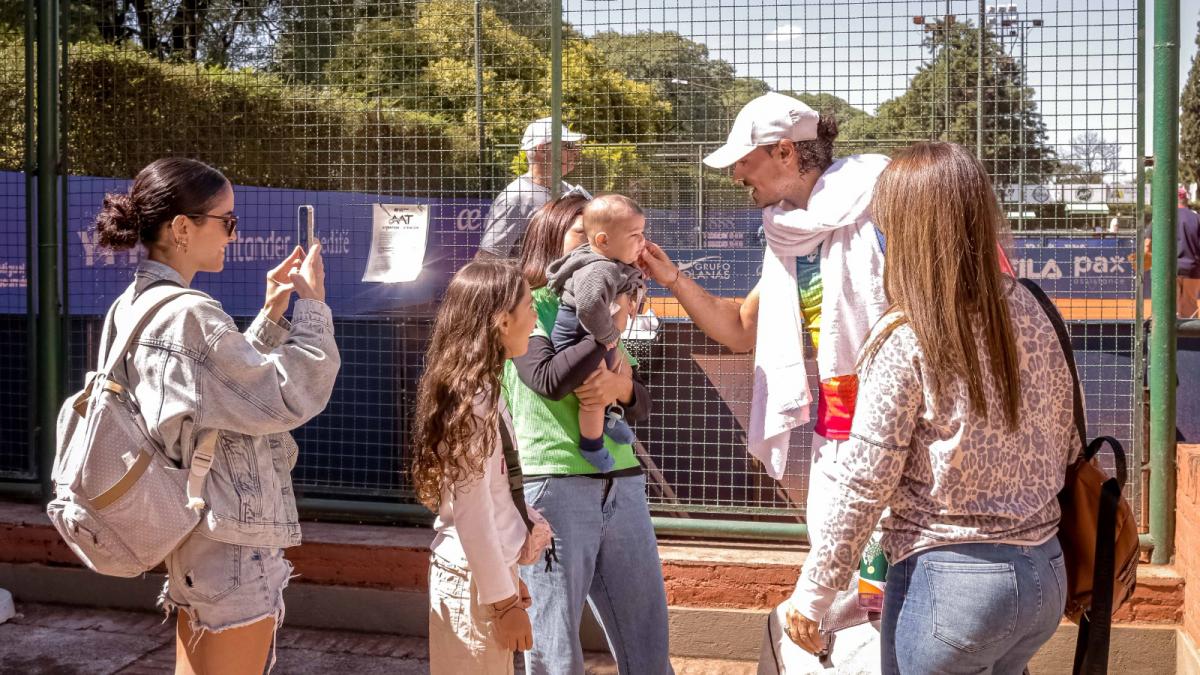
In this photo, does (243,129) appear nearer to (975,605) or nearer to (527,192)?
(527,192)

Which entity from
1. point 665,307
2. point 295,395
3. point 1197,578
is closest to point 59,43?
point 665,307

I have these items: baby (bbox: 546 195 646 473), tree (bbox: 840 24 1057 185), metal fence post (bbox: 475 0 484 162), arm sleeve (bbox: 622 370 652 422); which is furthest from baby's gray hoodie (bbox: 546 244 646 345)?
metal fence post (bbox: 475 0 484 162)

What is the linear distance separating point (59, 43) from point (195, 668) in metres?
4.27

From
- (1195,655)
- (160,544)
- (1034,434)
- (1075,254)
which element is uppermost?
(1075,254)

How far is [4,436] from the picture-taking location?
651cm

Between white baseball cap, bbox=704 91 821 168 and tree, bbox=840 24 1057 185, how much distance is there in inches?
61.1

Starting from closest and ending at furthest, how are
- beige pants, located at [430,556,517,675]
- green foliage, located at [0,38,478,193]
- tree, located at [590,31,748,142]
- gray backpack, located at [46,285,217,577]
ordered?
gray backpack, located at [46,285,217,577], beige pants, located at [430,556,517,675], tree, located at [590,31,748,142], green foliage, located at [0,38,478,193]

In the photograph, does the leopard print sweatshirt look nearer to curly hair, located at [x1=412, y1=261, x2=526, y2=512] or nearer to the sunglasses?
curly hair, located at [x1=412, y1=261, x2=526, y2=512]

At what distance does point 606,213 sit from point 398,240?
2.32 meters

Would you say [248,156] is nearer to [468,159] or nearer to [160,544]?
[468,159]

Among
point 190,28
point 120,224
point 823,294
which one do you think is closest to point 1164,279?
point 823,294

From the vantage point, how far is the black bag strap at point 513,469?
3109 mm

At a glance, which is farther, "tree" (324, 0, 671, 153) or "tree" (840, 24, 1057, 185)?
"tree" (324, 0, 671, 153)

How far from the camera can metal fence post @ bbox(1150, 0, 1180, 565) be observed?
473cm
